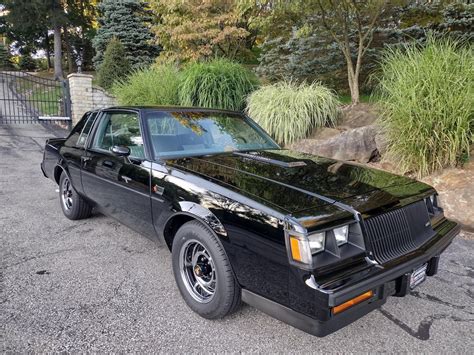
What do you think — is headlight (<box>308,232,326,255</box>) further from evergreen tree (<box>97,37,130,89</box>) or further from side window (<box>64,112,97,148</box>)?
evergreen tree (<box>97,37,130,89</box>)

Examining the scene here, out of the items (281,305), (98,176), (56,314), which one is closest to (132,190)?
(98,176)

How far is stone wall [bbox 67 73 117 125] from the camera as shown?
11266 millimetres

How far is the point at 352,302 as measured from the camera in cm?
194

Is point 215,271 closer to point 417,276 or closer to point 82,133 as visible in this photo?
point 417,276

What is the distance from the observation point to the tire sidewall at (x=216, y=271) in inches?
90.0

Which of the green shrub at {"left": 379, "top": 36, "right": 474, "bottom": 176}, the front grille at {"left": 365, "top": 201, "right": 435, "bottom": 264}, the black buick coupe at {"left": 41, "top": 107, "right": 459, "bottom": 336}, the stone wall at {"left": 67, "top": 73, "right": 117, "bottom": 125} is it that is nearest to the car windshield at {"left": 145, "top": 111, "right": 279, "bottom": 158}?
the black buick coupe at {"left": 41, "top": 107, "right": 459, "bottom": 336}

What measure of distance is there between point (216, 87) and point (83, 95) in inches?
209

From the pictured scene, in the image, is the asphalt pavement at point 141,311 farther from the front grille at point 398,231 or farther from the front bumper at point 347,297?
the front grille at point 398,231

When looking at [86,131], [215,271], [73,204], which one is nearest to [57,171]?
[73,204]

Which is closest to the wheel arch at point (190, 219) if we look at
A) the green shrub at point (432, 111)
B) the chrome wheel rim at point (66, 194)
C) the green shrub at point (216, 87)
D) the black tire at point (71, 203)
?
the black tire at point (71, 203)

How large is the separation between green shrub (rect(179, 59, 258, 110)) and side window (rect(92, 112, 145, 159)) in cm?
473

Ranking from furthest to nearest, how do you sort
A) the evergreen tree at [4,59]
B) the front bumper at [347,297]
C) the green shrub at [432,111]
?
the evergreen tree at [4,59] → the green shrub at [432,111] → the front bumper at [347,297]

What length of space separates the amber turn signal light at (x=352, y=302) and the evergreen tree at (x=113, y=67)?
13419 millimetres

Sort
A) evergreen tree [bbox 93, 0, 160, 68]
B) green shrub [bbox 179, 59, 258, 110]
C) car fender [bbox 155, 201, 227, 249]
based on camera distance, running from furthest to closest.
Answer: evergreen tree [bbox 93, 0, 160, 68], green shrub [bbox 179, 59, 258, 110], car fender [bbox 155, 201, 227, 249]
